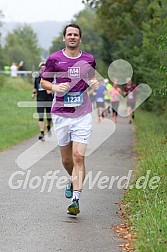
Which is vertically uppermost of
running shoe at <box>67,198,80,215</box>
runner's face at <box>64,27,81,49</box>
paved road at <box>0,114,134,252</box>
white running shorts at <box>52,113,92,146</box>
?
runner's face at <box>64,27,81,49</box>

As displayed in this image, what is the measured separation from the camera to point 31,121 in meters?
27.8

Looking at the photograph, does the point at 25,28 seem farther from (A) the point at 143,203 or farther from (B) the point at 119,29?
(A) the point at 143,203

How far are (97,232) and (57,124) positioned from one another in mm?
1657

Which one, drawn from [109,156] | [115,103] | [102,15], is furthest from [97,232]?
[102,15]

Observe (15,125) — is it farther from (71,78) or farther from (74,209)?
(74,209)

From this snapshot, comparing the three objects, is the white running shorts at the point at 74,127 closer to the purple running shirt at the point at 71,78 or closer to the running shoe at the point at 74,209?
the purple running shirt at the point at 71,78

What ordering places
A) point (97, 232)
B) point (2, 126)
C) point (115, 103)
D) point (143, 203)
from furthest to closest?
point (115, 103) → point (2, 126) → point (143, 203) → point (97, 232)

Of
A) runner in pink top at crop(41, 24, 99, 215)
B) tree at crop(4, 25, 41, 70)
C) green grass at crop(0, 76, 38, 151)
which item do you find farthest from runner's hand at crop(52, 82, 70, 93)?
tree at crop(4, 25, 41, 70)

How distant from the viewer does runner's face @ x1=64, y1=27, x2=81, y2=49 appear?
359 inches

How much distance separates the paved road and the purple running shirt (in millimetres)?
1305

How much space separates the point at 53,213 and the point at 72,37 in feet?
7.17

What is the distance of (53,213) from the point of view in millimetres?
9297

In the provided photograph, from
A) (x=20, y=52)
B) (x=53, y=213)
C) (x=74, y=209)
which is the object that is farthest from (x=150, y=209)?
(x=20, y=52)

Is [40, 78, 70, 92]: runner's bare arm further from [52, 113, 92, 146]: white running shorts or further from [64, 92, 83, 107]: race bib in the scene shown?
[52, 113, 92, 146]: white running shorts
